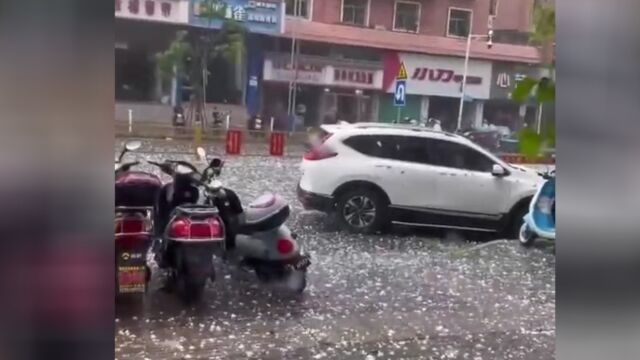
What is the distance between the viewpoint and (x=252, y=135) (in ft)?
5.19

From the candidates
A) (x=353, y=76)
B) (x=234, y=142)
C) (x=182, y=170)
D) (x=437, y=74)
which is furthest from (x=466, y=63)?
(x=182, y=170)

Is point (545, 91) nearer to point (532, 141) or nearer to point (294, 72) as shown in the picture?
point (532, 141)

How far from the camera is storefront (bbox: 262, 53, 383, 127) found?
158cm

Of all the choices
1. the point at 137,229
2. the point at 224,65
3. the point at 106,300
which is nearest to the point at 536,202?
the point at 224,65

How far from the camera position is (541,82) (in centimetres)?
120

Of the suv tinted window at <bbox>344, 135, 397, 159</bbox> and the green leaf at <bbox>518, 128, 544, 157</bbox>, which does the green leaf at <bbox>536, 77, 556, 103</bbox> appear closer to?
the green leaf at <bbox>518, 128, 544, 157</bbox>

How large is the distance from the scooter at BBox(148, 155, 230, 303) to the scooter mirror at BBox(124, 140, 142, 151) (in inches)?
6.9

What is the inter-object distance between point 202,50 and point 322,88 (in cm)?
32

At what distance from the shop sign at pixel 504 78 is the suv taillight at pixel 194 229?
0.84 m

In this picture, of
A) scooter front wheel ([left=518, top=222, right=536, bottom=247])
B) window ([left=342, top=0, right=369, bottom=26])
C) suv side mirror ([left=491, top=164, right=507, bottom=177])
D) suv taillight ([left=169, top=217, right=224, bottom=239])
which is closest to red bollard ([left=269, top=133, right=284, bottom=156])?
suv taillight ([left=169, top=217, right=224, bottom=239])

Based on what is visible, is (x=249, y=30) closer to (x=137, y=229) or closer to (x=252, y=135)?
(x=252, y=135)

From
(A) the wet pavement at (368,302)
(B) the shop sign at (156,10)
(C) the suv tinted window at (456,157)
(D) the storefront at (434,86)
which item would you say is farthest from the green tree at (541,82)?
(B) the shop sign at (156,10)

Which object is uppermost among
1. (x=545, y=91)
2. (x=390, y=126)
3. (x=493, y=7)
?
(x=493, y=7)

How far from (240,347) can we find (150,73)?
728mm
